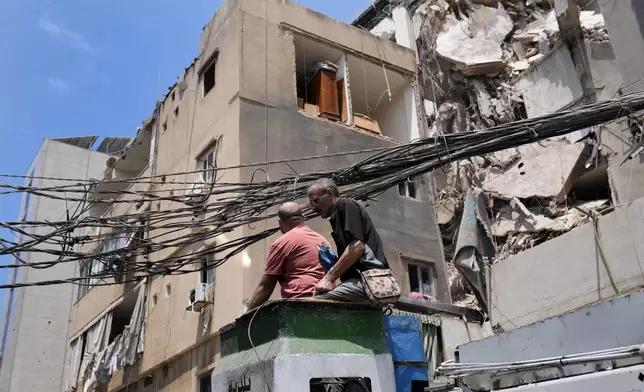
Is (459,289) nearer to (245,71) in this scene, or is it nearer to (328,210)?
(245,71)

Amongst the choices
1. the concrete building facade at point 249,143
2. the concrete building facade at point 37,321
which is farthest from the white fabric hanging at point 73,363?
the concrete building facade at point 37,321

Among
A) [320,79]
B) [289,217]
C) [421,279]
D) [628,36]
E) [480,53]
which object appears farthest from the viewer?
[480,53]

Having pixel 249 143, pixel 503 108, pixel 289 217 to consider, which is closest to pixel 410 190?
pixel 249 143

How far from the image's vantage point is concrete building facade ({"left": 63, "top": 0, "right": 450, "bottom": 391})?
14305 millimetres

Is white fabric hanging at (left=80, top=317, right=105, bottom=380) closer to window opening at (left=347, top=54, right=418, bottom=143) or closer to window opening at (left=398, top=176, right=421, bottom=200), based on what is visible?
window opening at (left=398, top=176, right=421, bottom=200)

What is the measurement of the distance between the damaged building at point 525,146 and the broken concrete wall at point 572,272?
2cm

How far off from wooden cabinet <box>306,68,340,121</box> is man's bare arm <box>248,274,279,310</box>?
11.3 meters

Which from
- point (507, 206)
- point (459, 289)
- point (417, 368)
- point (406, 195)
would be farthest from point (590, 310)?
point (507, 206)

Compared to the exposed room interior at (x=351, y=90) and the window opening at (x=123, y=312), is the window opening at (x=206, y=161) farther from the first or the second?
the window opening at (x=123, y=312)

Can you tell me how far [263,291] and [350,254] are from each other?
2.79 feet

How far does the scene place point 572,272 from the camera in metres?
8.88

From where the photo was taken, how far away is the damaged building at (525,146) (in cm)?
937

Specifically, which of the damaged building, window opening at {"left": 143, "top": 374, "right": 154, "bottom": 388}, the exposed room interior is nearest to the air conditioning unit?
window opening at {"left": 143, "top": 374, "right": 154, "bottom": 388}

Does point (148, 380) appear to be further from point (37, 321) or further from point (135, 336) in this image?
point (37, 321)
